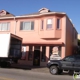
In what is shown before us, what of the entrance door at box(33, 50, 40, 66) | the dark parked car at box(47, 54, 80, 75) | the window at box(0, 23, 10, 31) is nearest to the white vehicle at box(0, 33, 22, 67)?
the entrance door at box(33, 50, 40, 66)

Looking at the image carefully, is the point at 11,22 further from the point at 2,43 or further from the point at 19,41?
the point at 2,43

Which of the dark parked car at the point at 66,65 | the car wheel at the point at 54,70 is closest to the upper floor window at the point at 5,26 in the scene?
the dark parked car at the point at 66,65

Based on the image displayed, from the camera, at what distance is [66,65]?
16.0m

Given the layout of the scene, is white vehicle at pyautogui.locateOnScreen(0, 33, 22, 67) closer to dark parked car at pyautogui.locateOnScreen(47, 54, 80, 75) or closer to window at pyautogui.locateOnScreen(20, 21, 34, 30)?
window at pyautogui.locateOnScreen(20, 21, 34, 30)

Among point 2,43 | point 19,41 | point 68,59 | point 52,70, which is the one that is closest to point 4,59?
point 2,43

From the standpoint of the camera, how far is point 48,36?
24203 millimetres

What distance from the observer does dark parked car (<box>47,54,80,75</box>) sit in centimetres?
1567

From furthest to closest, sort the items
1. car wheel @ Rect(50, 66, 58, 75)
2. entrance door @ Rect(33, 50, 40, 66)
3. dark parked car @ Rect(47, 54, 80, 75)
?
entrance door @ Rect(33, 50, 40, 66) → car wheel @ Rect(50, 66, 58, 75) → dark parked car @ Rect(47, 54, 80, 75)

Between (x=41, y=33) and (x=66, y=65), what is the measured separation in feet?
32.5

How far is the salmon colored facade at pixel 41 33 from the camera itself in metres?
24.0

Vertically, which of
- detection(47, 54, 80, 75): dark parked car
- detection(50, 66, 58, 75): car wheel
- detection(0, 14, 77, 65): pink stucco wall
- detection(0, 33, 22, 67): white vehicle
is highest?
detection(0, 14, 77, 65): pink stucco wall

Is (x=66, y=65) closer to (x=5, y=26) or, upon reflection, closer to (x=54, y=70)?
(x=54, y=70)

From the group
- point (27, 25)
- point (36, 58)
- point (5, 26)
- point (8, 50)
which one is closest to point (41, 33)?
point (27, 25)

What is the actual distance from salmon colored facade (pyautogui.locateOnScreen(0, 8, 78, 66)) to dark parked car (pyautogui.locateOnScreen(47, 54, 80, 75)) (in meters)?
7.19
